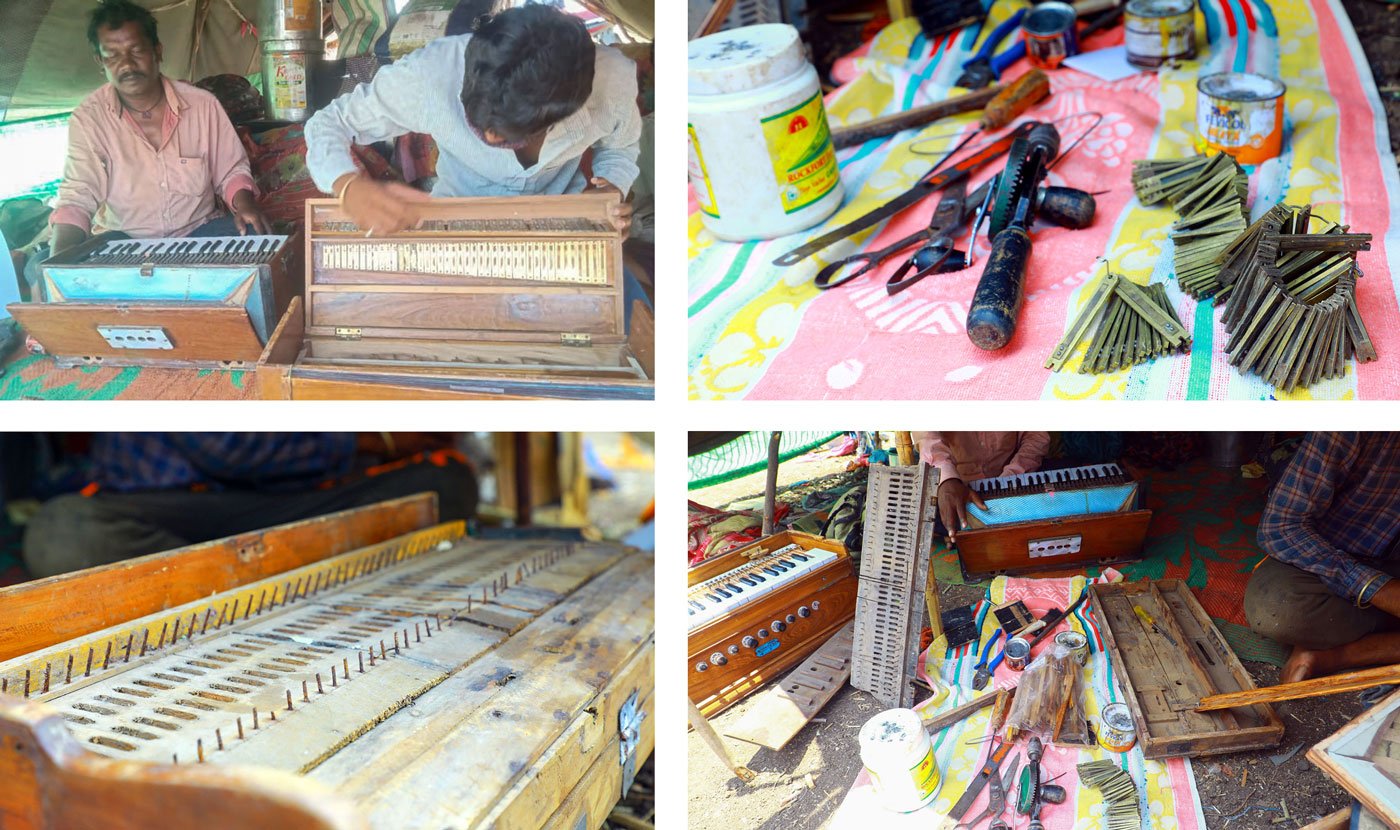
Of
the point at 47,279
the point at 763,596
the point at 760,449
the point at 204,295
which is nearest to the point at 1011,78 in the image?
the point at 760,449

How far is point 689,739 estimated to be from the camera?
6.36ft

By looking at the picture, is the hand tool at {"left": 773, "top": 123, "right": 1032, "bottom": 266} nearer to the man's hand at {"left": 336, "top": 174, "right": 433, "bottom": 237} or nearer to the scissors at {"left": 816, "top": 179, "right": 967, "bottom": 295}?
the scissors at {"left": 816, "top": 179, "right": 967, "bottom": 295}

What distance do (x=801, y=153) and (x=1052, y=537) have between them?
0.88 m

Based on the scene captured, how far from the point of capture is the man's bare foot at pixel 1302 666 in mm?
1865

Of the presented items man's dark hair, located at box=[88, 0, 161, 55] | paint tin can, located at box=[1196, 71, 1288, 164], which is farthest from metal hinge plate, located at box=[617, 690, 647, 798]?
paint tin can, located at box=[1196, 71, 1288, 164]

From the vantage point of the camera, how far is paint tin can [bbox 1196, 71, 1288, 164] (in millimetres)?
2129

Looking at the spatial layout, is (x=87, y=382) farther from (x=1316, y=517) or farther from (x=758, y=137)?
(x=1316, y=517)

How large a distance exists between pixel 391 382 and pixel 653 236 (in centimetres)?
51

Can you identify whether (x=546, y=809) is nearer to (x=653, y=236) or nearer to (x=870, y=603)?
(x=870, y=603)

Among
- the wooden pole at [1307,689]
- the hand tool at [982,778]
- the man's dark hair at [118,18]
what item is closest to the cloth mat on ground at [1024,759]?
the hand tool at [982,778]

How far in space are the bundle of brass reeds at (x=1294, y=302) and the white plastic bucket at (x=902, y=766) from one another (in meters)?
0.80

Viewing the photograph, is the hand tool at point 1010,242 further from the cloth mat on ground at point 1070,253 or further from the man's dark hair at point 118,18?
the man's dark hair at point 118,18

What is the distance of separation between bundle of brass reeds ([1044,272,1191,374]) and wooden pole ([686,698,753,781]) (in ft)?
2.81

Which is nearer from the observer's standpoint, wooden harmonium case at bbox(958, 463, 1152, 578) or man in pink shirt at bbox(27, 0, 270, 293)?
man in pink shirt at bbox(27, 0, 270, 293)
